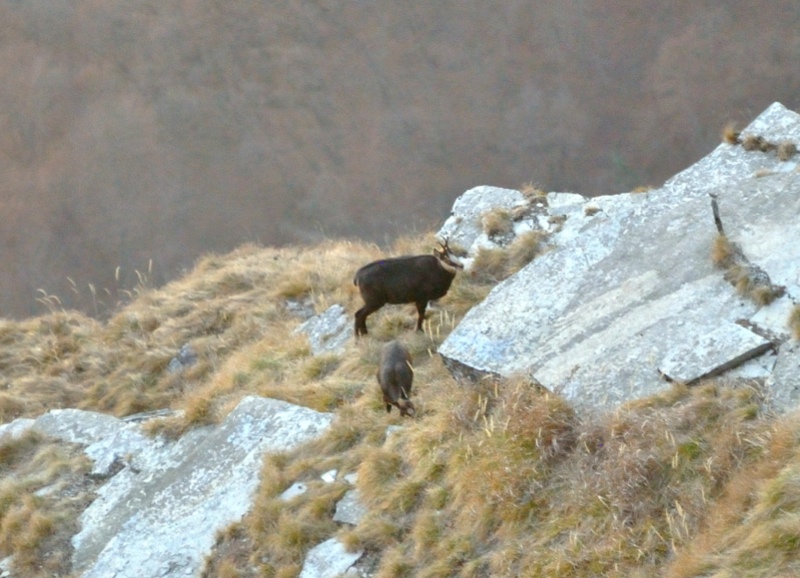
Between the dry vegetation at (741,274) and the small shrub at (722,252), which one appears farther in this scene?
the small shrub at (722,252)

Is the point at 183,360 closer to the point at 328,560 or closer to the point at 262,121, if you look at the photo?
the point at 328,560

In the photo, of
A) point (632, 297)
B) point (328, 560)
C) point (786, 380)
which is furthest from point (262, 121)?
point (786, 380)

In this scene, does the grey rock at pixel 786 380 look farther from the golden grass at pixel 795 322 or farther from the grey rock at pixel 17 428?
the grey rock at pixel 17 428

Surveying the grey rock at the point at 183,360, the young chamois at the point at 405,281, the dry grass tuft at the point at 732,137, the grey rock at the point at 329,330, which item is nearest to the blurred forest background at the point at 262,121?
the grey rock at the point at 183,360

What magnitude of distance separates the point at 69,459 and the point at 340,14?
33.4 feet

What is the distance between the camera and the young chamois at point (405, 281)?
8.46 meters

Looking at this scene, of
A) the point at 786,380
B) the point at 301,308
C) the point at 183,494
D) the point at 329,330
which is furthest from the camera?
the point at 301,308

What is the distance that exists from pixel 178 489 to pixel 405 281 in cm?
235

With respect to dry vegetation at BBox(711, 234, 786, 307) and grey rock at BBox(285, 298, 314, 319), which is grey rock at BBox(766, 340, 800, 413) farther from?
grey rock at BBox(285, 298, 314, 319)

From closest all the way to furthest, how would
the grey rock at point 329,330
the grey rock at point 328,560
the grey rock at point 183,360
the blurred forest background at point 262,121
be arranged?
the grey rock at point 328,560
the grey rock at point 329,330
the grey rock at point 183,360
the blurred forest background at point 262,121

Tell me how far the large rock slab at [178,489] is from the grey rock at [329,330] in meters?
1.21

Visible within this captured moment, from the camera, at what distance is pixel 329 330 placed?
941 centimetres

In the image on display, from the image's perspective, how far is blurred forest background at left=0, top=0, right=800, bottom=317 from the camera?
16.2 metres

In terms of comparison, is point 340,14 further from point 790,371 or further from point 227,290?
point 790,371
